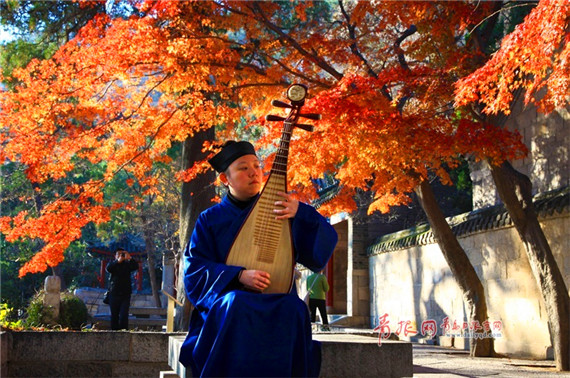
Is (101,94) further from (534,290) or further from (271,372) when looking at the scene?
(271,372)

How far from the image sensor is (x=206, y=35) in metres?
10.3

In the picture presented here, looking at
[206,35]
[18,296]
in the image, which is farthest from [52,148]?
[18,296]

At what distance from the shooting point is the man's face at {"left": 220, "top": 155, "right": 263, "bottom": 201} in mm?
4227

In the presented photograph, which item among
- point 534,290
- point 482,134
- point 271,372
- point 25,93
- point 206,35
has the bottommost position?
point 271,372

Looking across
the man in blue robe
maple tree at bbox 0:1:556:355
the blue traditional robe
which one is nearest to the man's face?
the man in blue robe

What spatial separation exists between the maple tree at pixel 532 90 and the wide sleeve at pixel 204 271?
3880mm

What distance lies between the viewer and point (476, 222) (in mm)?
12945

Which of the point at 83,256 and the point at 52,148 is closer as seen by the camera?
the point at 52,148

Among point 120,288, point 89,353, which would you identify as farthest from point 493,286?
point 89,353

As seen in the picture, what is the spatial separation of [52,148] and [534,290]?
8072 mm

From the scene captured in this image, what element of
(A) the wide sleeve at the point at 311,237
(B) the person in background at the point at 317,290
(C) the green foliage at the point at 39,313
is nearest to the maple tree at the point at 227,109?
(C) the green foliage at the point at 39,313

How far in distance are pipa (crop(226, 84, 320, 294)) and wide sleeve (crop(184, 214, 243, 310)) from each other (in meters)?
0.12

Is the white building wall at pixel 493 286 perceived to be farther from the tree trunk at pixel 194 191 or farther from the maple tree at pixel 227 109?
the tree trunk at pixel 194 191

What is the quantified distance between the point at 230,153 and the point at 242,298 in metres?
1.02
